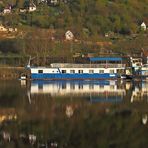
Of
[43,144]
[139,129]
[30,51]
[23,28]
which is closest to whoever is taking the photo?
[43,144]

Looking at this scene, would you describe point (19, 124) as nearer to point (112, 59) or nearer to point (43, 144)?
point (43, 144)

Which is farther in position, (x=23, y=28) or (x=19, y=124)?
(x=23, y=28)

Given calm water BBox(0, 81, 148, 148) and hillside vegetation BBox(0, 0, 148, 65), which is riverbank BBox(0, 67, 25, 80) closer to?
hillside vegetation BBox(0, 0, 148, 65)

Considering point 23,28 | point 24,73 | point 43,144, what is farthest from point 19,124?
point 23,28

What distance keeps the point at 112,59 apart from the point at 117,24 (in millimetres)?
18381

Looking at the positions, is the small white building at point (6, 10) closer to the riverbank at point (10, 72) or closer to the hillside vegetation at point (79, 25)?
the hillside vegetation at point (79, 25)

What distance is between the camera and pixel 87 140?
38.9 ft

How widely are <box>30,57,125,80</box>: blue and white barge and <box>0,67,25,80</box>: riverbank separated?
2886 mm

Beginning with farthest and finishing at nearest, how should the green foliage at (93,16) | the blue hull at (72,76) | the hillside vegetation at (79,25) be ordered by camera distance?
the green foliage at (93,16), the hillside vegetation at (79,25), the blue hull at (72,76)

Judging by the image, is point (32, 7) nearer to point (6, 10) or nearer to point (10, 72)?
point (6, 10)

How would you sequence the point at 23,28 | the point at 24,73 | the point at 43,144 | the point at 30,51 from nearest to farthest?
the point at 43,144 < the point at 24,73 < the point at 30,51 < the point at 23,28

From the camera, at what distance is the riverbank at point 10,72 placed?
1449 inches

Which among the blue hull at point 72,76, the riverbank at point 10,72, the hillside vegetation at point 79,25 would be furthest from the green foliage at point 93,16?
the blue hull at point 72,76

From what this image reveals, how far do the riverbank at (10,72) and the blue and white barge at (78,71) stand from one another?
289 centimetres
